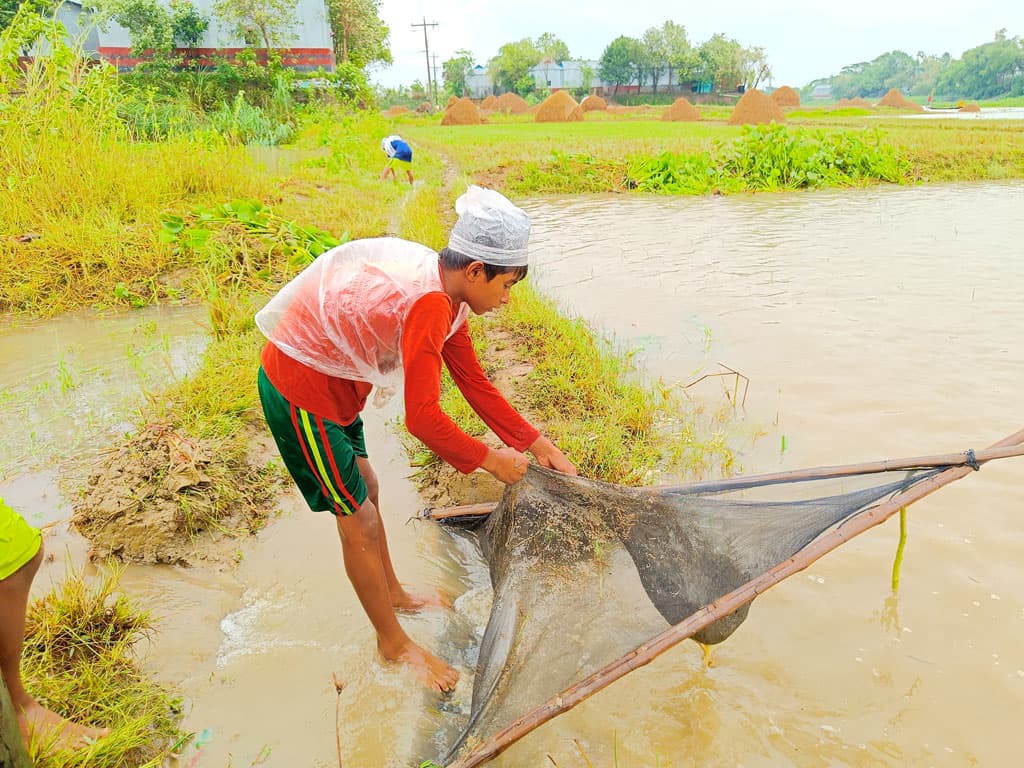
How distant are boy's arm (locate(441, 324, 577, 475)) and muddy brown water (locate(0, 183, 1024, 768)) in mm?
660

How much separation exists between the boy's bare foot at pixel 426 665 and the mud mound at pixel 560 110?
33180 mm

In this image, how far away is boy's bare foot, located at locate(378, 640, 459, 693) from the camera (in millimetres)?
1905

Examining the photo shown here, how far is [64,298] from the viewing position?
17.0 feet

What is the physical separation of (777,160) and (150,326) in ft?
36.3

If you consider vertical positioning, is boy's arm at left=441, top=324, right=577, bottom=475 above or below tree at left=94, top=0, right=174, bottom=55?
below

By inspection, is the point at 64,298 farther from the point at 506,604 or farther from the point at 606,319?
the point at 506,604

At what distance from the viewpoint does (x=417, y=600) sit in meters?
2.27

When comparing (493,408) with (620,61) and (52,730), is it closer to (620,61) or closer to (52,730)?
(52,730)

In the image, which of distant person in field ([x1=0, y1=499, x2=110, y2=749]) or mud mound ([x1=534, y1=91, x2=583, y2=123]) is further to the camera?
mud mound ([x1=534, y1=91, x2=583, y2=123])

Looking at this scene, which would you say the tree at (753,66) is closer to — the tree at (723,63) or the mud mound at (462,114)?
the tree at (723,63)

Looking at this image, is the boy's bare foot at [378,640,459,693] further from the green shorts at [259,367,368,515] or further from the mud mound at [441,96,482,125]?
the mud mound at [441,96,482,125]

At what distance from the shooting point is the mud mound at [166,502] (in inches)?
95.0

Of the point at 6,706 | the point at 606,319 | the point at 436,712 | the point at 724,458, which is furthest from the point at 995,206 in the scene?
the point at 6,706

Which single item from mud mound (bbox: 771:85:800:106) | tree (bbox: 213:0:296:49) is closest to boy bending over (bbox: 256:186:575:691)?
tree (bbox: 213:0:296:49)
